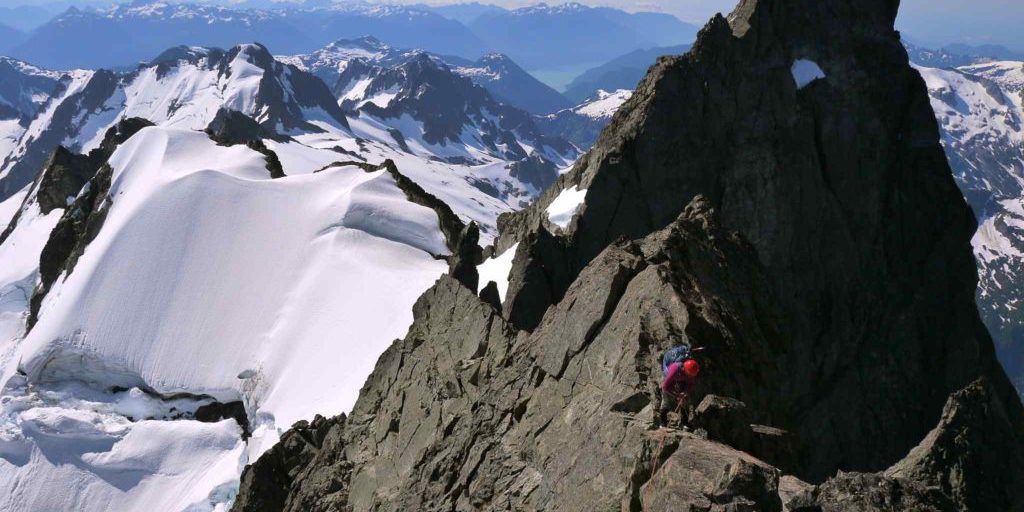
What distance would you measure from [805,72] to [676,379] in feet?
135

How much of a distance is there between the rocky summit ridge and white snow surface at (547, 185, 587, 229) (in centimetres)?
53

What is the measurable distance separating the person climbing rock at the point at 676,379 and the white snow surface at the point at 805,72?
130 feet

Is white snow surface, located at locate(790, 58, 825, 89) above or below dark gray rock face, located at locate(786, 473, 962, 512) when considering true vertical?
above

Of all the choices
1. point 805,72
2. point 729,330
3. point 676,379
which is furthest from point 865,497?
point 805,72

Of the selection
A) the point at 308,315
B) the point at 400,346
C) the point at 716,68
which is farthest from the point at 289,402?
the point at 716,68

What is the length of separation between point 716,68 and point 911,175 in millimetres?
15333

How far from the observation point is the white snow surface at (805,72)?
48.3 m

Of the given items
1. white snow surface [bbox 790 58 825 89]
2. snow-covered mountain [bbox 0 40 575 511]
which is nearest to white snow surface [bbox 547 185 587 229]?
snow-covered mountain [bbox 0 40 575 511]

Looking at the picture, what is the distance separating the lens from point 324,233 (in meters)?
55.0

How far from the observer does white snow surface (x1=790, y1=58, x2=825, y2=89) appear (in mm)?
48344

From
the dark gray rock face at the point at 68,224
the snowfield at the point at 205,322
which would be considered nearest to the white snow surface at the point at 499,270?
the snowfield at the point at 205,322

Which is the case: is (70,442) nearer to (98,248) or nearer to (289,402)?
(289,402)

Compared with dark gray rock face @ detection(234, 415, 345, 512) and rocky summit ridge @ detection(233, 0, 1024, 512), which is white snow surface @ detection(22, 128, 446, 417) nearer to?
dark gray rock face @ detection(234, 415, 345, 512)

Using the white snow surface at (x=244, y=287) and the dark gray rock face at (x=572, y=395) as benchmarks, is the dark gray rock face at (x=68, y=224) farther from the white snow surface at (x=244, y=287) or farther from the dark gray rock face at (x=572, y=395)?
the dark gray rock face at (x=572, y=395)
